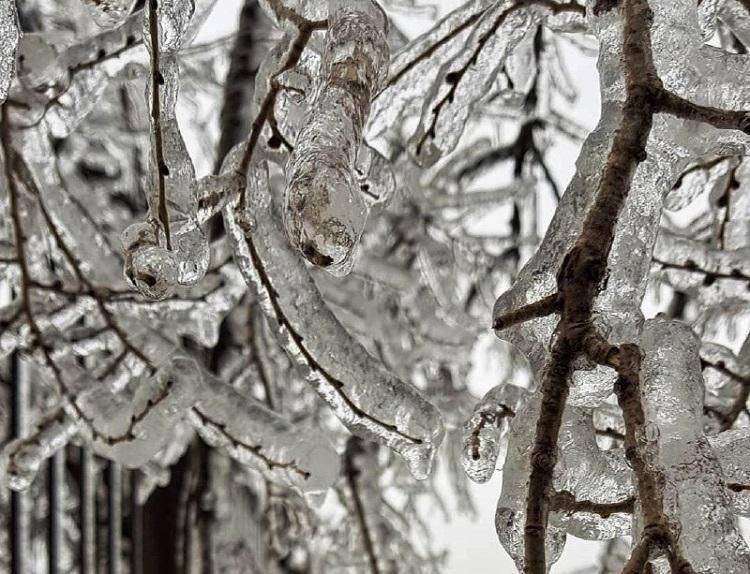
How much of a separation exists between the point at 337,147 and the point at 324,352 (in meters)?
0.23

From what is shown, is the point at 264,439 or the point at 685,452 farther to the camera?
the point at 264,439

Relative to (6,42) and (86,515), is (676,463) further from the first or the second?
(86,515)

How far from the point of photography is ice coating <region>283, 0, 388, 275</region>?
34 centimetres

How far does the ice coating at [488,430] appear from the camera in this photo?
483mm

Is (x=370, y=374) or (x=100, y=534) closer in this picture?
(x=370, y=374)

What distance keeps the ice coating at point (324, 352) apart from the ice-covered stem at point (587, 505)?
190 millimetres

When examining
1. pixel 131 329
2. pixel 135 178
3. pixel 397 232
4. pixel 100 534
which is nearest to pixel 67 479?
pixel 100 534

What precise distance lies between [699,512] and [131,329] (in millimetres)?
587

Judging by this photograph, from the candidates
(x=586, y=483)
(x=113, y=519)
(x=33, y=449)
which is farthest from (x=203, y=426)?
(x=113, y=519)

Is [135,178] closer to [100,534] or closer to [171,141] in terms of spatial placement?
[100,534]

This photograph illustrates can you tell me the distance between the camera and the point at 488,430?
1.61 ft

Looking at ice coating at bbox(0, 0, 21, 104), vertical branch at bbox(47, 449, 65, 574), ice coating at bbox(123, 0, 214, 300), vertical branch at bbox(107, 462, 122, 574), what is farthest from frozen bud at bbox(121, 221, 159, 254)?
vertical branch at bbox(107, 462, 122, 574)

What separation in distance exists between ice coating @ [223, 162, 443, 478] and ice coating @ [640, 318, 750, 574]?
21 centimetres

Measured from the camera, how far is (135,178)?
83.1 inches
